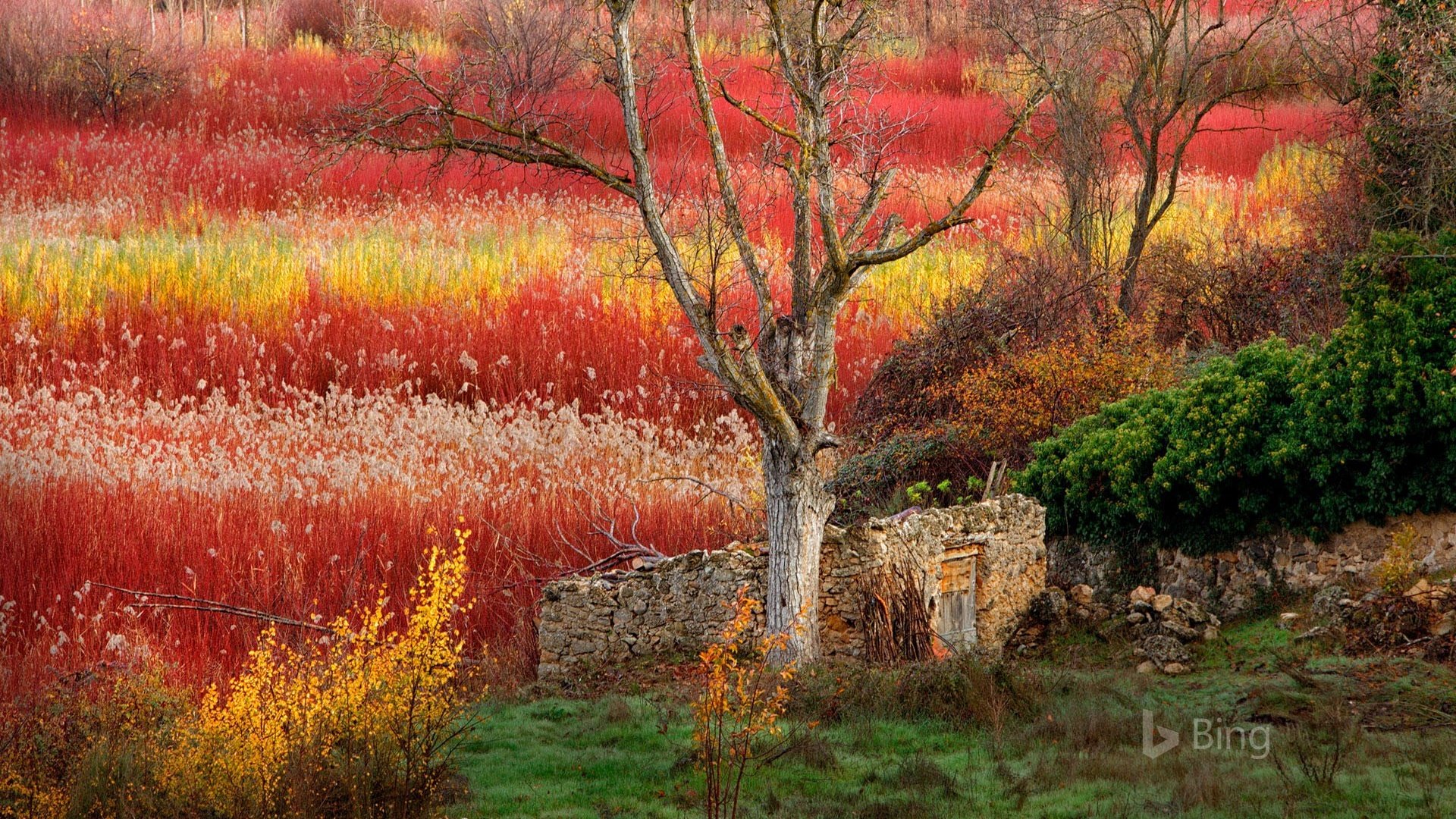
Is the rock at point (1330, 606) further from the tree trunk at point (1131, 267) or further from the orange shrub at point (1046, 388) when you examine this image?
the tree trunk at point (1131, 267)

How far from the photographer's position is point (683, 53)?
33.7ft

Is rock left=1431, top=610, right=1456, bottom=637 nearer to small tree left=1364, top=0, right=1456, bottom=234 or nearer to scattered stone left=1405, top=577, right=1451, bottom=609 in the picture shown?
scattered stone left=1405, top=577, right=1451, bottom=609

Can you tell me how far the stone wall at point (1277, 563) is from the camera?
31.8 ft

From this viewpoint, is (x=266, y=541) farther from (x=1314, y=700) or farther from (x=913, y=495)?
(x=1314, y=700)

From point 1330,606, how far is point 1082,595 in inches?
81.4

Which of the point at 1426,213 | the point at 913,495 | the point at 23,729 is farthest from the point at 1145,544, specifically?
the point at 23,729

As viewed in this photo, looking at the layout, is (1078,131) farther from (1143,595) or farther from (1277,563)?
(1143,595)

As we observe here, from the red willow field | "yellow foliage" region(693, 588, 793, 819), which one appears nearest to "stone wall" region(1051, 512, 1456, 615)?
the red willow field

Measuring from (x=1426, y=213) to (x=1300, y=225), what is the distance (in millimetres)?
8069

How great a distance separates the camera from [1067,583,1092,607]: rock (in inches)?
434

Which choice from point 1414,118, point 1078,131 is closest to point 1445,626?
point 1414,118

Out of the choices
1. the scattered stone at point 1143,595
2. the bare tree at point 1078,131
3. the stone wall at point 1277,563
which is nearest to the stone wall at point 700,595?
the scattered stone at point 1143,595

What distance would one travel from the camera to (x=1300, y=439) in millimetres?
10148

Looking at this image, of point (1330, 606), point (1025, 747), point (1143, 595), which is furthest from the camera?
point (1143, 595)
